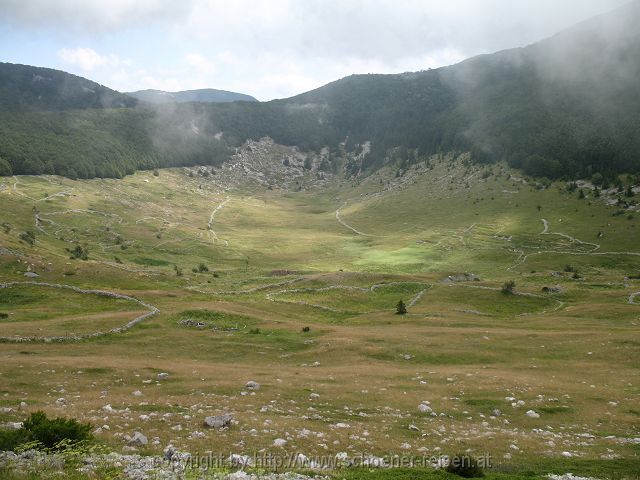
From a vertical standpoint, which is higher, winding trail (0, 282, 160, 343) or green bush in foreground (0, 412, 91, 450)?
green bush in foreground (0, 412, 91, 450)

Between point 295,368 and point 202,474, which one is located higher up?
point 202,474

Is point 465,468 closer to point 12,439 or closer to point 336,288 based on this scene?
point 12,439

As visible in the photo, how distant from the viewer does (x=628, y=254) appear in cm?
13900

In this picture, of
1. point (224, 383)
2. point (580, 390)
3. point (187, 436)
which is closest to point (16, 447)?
point (187, 436)

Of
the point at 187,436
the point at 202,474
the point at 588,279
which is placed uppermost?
the point at 202,474

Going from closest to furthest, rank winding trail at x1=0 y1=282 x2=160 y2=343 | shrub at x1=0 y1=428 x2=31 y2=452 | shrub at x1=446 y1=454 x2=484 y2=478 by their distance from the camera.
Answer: shrub at x1=0 y1=428 x2=31 y2=452
shrub at x1=446 y1=454 x2=484 y2=478
winding trail at x1=0 y1=282 x2=160 y2=343

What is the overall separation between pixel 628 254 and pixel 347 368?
437 ft

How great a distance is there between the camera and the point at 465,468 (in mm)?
16000

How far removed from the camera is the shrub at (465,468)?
15859 millimetres

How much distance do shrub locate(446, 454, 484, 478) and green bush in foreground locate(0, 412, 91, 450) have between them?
41.9 ft

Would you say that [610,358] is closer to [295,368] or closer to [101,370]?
[295,368]

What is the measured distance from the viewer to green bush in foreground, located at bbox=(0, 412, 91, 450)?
52.5ft

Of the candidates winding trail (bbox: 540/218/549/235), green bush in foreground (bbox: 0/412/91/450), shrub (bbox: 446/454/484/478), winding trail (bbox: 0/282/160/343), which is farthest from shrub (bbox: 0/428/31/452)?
winding trail (bbox: 540/218/549/235)

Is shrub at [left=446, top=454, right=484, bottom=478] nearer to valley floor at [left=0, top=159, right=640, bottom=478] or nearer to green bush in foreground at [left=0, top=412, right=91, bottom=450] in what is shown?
valley floor at [left=0, top=159, right=640, bottom=478]
